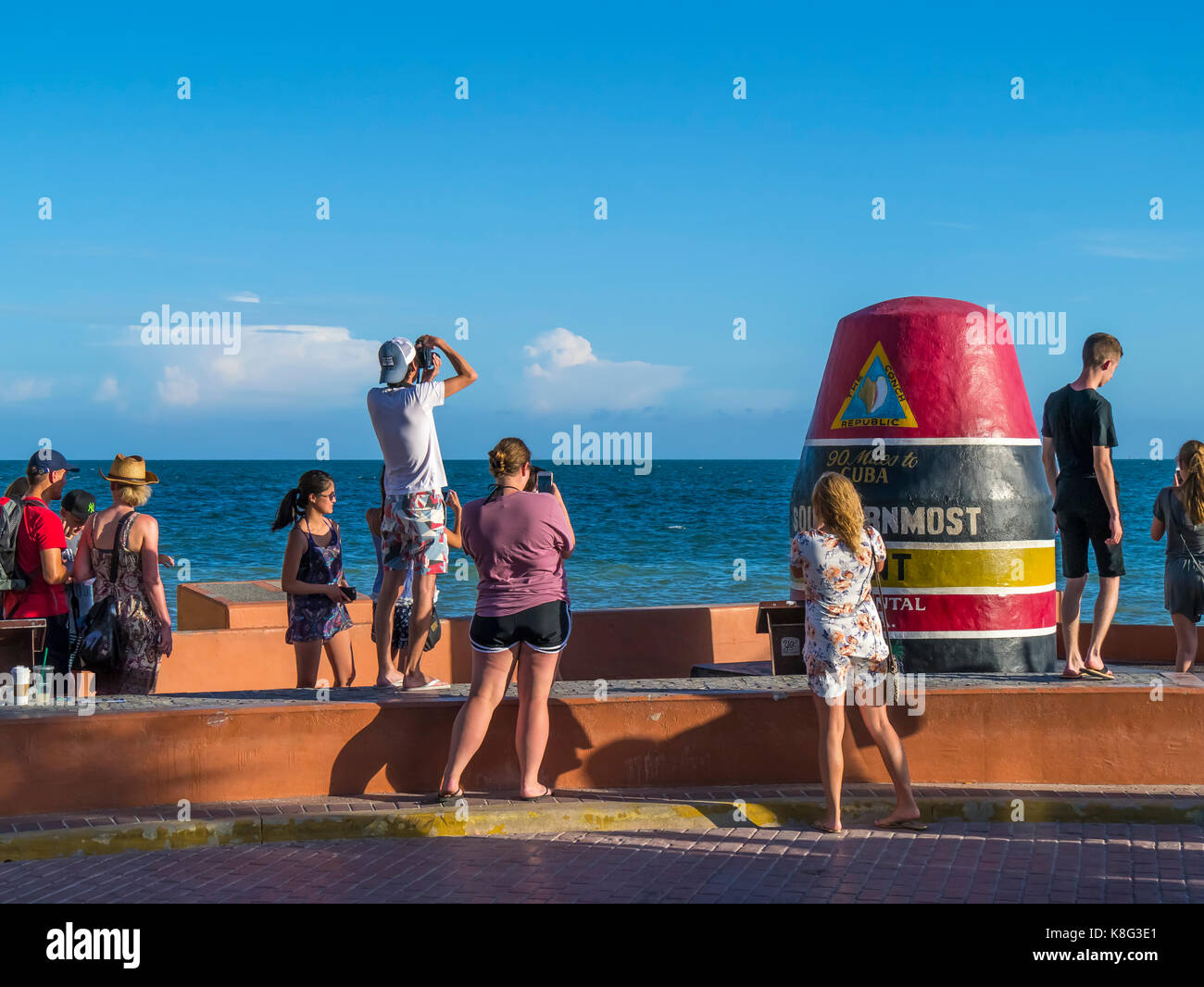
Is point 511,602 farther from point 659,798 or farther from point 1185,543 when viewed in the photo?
point 1185,543

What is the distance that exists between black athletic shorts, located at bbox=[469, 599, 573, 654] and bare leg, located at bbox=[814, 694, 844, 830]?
4.42ft

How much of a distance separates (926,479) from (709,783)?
2556mm

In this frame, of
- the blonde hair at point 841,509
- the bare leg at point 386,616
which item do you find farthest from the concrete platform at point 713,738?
the blonde hair at point 841,509

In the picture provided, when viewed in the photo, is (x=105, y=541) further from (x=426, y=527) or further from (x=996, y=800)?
(x=996, y=800)

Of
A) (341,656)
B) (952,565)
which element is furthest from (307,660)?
(952,565)

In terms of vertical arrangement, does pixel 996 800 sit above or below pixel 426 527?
below

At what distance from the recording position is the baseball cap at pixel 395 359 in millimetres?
7547

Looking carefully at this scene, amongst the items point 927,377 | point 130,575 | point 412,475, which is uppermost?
point 927,377

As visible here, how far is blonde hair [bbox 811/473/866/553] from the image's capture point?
21.5 ft

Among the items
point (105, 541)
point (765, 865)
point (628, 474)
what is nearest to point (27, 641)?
point (105, 541)

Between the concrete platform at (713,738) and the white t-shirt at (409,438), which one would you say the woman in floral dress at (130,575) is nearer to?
the concrete platform at (713,738)

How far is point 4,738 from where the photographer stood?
6641 mm

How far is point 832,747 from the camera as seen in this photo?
21.5 feet

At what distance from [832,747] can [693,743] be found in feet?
3.17
